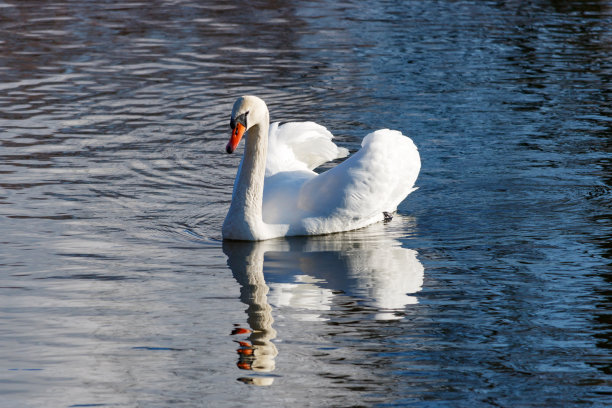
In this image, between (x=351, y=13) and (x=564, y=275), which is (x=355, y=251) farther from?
(x=351, y=13)

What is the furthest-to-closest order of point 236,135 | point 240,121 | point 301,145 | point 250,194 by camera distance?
point 301,145
point 250,194
point 240,121
point 236,135

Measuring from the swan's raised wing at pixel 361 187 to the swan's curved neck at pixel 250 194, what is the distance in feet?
1.51

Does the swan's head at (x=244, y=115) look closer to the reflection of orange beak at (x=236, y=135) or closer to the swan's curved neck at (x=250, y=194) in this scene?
the reflection of orange beak at (x=236, y=135)

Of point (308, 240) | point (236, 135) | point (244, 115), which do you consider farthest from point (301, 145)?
point (236, 135)

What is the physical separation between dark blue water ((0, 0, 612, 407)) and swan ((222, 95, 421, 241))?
0.20 m

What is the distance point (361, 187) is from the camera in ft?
34.5

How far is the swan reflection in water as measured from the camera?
7.84m

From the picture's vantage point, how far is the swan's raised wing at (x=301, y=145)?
1156 centimetres

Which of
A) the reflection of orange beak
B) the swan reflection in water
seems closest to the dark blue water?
the swan reflection in water

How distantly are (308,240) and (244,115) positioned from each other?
138 cm

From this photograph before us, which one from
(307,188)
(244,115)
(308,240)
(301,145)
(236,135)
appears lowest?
(308,240)

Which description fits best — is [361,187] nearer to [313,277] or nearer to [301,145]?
[301,145]

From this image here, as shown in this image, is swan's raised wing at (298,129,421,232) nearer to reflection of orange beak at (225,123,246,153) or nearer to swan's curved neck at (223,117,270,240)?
swan's curved neck at (223,117,270,240)

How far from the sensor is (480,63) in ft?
62.6
